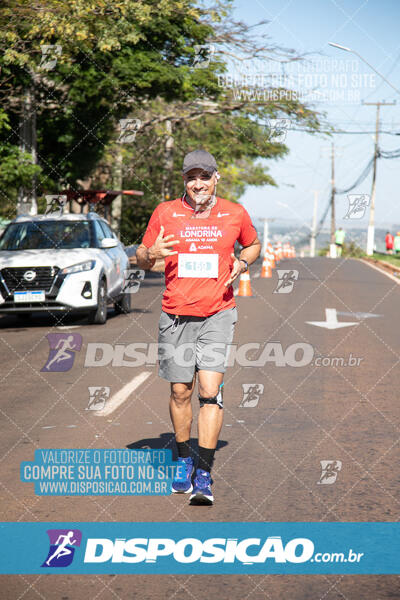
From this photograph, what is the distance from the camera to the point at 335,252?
61.4 m

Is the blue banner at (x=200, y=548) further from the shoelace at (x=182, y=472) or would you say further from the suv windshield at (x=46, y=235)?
the suv windshield at (x=46, y=235)

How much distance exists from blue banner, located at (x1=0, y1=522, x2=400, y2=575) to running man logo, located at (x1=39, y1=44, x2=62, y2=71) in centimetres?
1547

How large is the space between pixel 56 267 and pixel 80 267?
15.5 inches

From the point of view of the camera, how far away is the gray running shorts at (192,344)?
5.38 meters

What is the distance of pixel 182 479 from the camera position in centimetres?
540

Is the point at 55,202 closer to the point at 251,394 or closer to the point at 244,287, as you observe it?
the point at 244,287

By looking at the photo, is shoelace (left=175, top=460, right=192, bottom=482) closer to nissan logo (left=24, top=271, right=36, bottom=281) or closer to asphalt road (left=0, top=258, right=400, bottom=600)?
asphalt road (left=0, top=258, right=400, bottom=600)

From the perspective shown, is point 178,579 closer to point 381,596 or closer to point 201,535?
point 201,535

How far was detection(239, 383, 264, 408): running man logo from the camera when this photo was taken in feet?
26.3

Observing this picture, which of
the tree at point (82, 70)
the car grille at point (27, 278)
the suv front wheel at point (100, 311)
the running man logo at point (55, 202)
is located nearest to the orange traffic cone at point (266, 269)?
the tree at point (82, 70)

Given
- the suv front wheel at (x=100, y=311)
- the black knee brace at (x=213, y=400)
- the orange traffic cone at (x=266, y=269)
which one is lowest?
the orange traffic cone at (x=266, y=269)

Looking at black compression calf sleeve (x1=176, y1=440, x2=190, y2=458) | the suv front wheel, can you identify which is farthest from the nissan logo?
black compression calf sleeve (x1=176, y1=440, x2=190, y2=458)

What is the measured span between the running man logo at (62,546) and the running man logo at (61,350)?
5.20 metres

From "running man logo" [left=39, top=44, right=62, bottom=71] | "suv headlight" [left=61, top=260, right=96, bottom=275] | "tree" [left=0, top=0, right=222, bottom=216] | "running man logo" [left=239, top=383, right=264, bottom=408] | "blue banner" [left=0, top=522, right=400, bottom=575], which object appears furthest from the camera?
"running man logo" [left=39, top=44, right=62, bottom=71]
